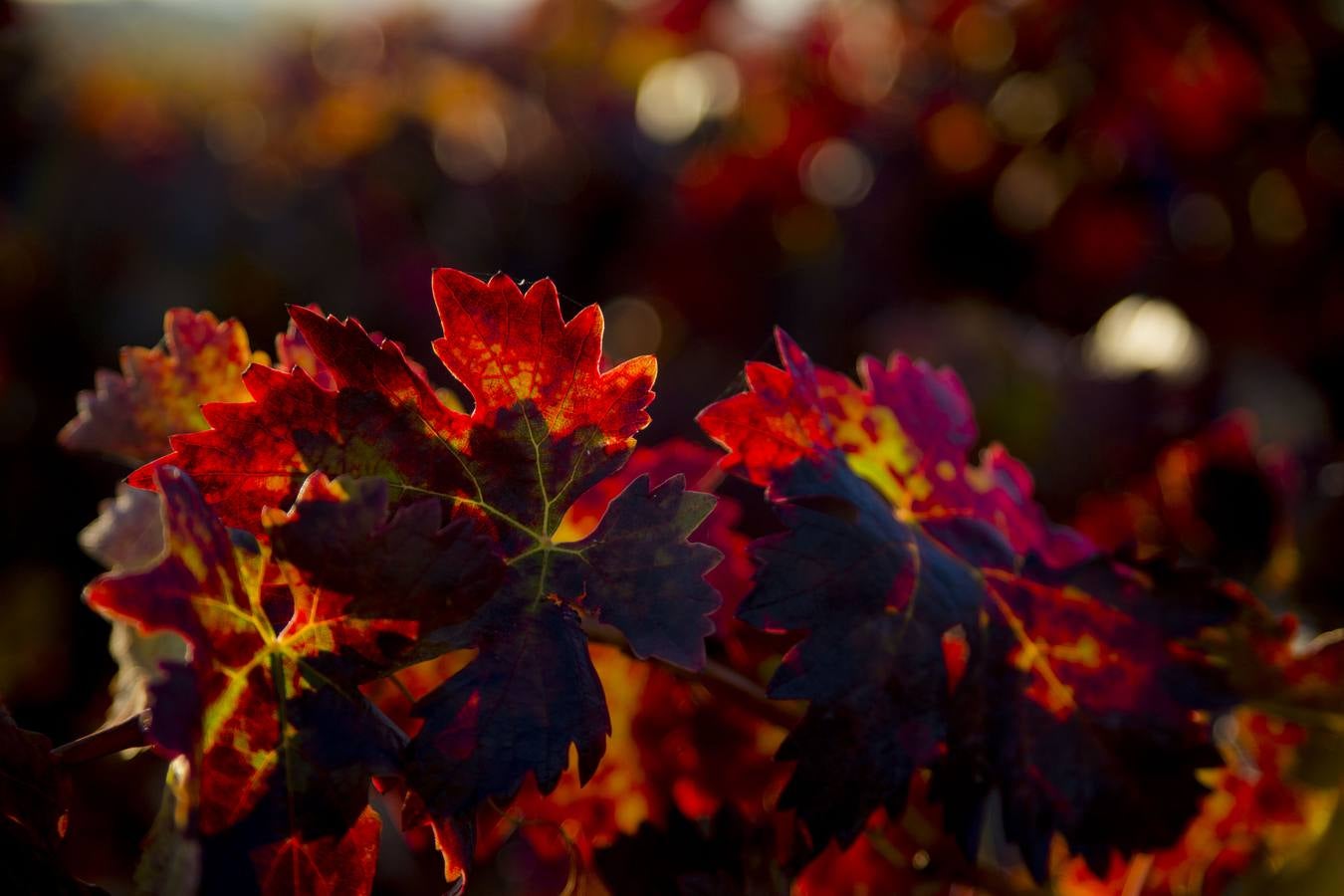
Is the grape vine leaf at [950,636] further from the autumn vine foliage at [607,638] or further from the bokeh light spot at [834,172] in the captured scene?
the bokeh light spot at [834,172]

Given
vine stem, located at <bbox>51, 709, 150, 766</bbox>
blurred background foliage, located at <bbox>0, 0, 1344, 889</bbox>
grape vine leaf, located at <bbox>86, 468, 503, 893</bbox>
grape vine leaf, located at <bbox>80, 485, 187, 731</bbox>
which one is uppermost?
grape vine leaf, located at <bbox>86, 468, 503, 893</bbox>

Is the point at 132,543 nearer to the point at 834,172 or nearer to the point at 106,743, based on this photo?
the point at 106,743

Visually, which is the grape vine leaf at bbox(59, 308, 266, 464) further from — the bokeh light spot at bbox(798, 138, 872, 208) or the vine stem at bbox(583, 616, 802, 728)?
the bokeh light spot at bbox(798, 138, 872, 208)

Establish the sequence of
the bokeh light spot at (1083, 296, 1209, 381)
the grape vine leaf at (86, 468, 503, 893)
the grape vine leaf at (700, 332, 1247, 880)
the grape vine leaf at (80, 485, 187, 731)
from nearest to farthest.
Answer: the grape vine leaf at (86, 468, 503, 893) → the grape vine leaf at (700, 332, 1247, 880) → the grape vine leaf at (80, 485, 187, 731) → the bokeh light spot at (1083, 296, 1209, 381)

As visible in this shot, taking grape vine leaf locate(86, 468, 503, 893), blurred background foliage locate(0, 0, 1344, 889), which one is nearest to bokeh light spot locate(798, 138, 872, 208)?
A: blurred background foliage locate(0, 0, 1344, 889)

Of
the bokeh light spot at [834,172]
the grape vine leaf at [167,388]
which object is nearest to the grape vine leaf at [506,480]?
the grape vine leaf at [167,388]

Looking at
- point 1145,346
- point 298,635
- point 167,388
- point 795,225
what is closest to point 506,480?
point 298,635

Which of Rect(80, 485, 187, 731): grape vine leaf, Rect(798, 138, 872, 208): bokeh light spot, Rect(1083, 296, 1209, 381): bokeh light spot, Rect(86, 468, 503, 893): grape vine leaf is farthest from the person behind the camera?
Rect(798, 138, 872, 208): bokeh light spot
